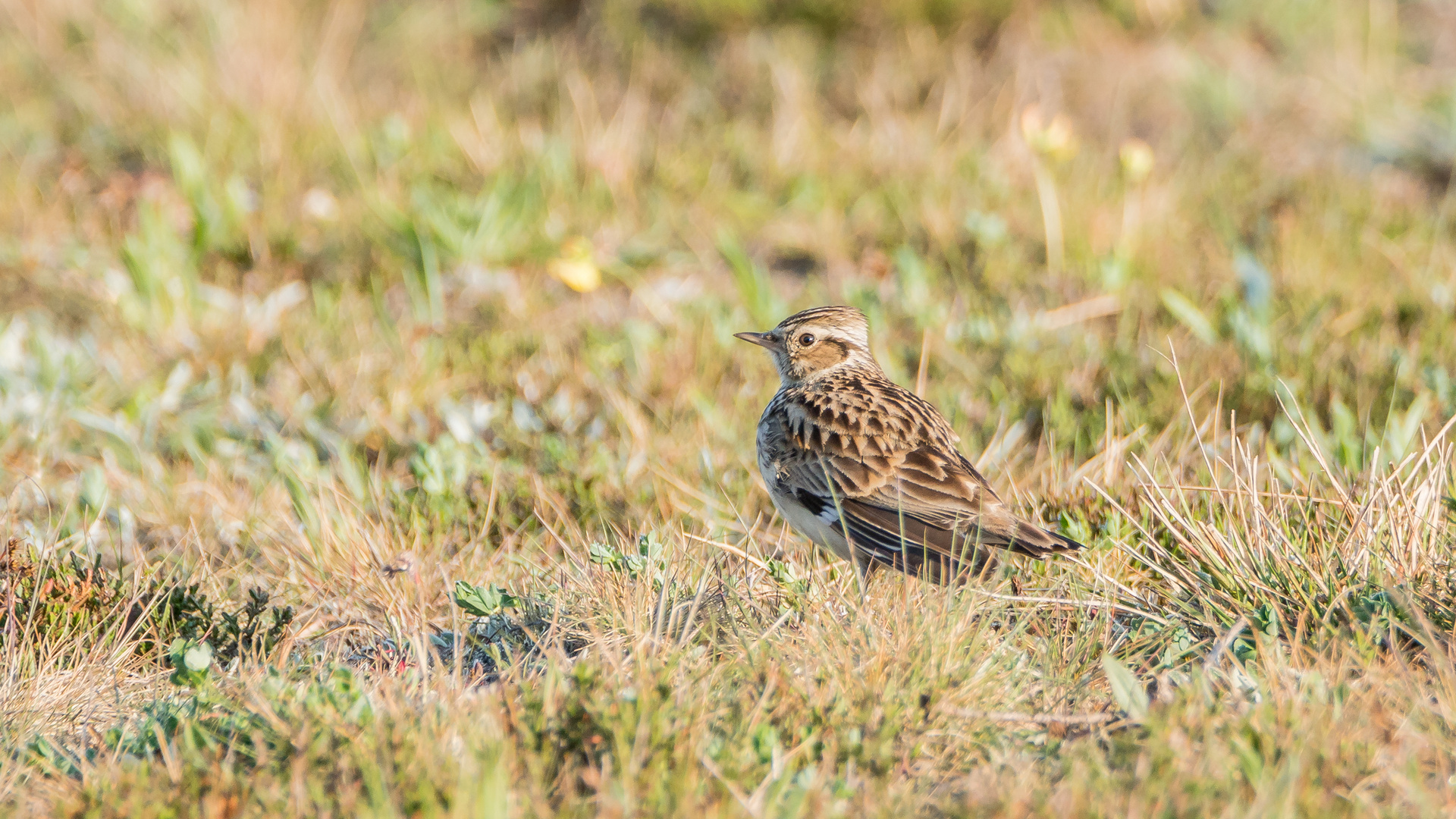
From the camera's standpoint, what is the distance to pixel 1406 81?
30.8 ft

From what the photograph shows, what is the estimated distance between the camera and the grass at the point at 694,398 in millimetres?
3061

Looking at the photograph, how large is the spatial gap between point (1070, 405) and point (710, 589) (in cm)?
247

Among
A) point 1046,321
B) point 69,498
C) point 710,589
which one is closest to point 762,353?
Result: point 1046,321

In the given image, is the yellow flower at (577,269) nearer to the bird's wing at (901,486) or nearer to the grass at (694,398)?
the grass at (694,398)

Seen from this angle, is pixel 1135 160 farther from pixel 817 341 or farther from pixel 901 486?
pixel 901 486

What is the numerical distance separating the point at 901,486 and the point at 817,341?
3.93 ft

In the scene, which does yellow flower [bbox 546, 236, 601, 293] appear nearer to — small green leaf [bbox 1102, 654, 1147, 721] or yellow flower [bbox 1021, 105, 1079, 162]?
yellow flower [bbox 1021, 105, 1079, 162]

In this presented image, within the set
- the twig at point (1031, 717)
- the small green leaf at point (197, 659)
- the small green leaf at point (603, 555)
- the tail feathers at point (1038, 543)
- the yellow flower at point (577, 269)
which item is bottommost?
the twig at point (1031, 717)

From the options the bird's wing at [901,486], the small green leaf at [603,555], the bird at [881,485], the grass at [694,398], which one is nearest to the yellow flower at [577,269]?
the grass at [694,398]

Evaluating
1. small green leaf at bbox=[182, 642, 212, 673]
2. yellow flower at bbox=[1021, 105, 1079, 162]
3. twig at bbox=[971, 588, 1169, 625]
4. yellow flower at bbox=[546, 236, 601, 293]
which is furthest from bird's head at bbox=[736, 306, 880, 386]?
small green leaf at bbox=[182, 642, 212, 673]

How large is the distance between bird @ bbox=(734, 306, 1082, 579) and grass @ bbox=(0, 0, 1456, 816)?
6.4 inches

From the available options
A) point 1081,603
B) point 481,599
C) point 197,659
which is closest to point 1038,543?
point 1081,603

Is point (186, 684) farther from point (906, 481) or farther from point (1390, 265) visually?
point (1390, 265)

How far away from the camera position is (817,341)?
534 cm
